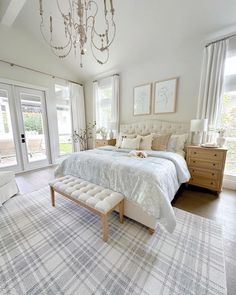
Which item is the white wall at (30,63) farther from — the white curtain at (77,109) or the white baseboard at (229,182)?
the white baseboard at (229,182)

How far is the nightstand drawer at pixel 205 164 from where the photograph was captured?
99.2 inches

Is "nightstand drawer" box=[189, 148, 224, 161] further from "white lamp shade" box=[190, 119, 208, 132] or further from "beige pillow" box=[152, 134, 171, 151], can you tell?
"beige pillow" box=[152, 134, 171, 151]

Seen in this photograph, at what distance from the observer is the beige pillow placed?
9.84ft

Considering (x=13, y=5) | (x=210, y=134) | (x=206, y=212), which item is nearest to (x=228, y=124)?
(x=210, y=134)

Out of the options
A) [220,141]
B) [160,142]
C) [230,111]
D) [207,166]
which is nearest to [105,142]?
[160,142]

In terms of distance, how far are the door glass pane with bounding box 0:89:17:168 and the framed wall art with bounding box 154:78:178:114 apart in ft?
12.6

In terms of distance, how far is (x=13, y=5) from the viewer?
8.74 ft

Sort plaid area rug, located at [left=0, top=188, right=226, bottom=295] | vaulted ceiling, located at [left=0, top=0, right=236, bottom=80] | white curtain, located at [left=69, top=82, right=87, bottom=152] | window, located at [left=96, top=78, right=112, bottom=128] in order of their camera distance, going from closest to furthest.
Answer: plaid area rug, located at [left=0, top=188, right=226, bottom=295], vaulted ceiling, located at [left=0, top=0, right=236, bottom=80], window, located at [left=96, top=78, right=112, bottom=128], white curtain, located at [left=69, top=82, right=87, bottom=152]

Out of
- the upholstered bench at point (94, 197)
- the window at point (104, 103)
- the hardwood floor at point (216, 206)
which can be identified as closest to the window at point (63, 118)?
the window at point (104, 103)

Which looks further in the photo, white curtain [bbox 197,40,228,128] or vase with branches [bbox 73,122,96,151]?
vase with branches [bbox 73,122,96,151]

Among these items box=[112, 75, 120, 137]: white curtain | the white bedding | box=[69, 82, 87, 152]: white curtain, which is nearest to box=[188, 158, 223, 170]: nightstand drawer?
the white bedding

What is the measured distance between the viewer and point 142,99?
3832 millimetres

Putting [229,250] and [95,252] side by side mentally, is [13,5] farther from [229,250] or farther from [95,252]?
[229,250]

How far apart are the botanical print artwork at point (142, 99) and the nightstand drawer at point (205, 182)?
2.05 meters
